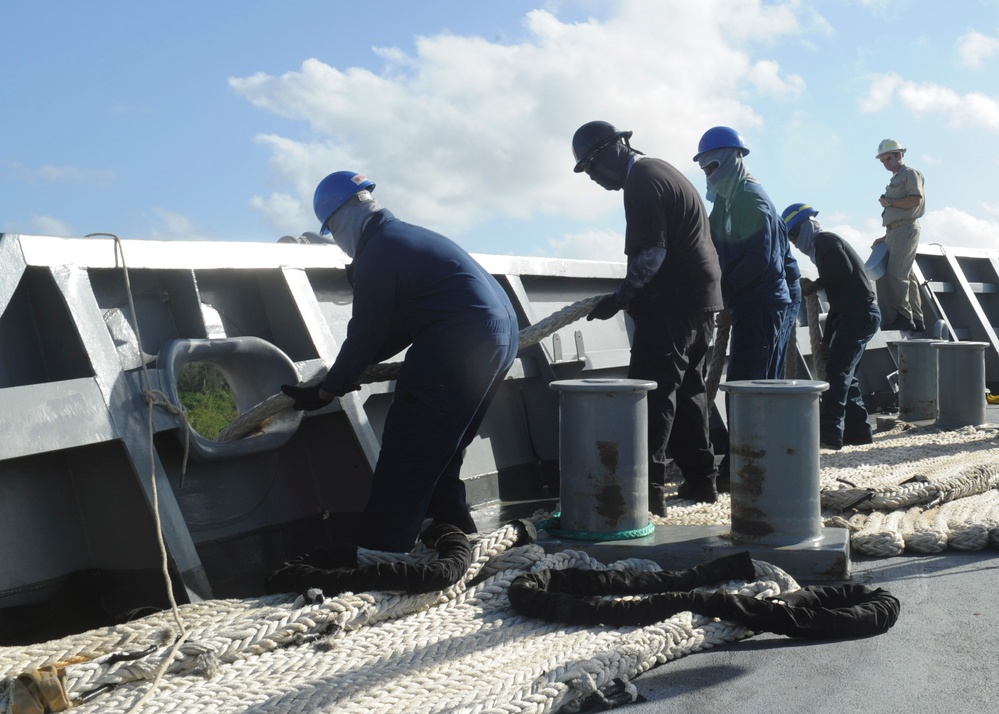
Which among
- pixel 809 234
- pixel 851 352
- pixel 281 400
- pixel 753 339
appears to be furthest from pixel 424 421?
pixel 809 234

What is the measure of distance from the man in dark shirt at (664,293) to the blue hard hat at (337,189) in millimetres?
1239

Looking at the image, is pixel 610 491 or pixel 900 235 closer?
pixel 610 491

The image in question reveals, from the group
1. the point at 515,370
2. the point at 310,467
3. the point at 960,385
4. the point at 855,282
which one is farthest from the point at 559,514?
the point at 960,385

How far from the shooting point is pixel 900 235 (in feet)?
29.2

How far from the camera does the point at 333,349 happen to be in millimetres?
4348

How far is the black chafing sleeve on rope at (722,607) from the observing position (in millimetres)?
2820

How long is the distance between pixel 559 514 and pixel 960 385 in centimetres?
474

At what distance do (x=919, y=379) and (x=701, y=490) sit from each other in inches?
148

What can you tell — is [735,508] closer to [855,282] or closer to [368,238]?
[368,238]

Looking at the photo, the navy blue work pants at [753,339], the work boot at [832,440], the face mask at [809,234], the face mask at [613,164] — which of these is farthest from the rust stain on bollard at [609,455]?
the face mask at [809,234]

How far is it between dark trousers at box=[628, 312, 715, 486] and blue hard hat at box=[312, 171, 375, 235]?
141 cm

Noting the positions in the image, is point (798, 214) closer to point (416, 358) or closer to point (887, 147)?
point (887, 147)

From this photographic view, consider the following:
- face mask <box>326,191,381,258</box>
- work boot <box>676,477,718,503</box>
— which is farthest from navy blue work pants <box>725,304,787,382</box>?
face mask <box>326,191,381,258</box>

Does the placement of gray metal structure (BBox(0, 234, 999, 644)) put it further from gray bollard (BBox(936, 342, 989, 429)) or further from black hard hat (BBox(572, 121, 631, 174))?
gray bollard (BBox(936, 342, 989, 429))
